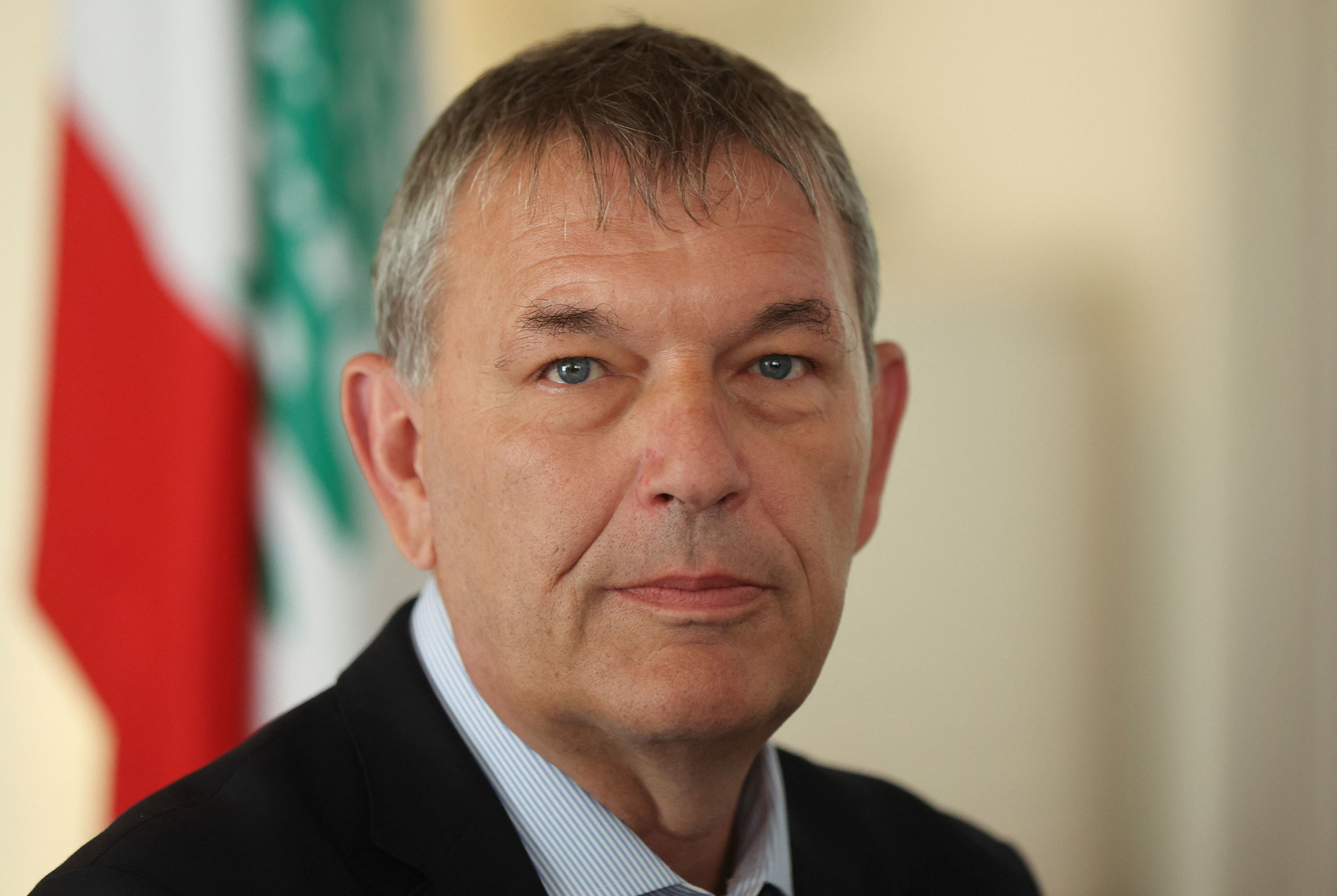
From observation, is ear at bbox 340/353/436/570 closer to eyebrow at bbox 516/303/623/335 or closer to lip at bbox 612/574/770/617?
eyebrow at bbox 516/303/623/335

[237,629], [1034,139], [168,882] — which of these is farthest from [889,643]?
[168,882]

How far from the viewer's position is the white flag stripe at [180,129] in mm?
2564

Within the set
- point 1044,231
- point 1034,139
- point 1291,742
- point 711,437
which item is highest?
point 1034,139

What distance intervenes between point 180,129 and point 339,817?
69.0 inches

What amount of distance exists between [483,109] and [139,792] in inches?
68.5

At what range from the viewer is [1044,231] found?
10.8ft

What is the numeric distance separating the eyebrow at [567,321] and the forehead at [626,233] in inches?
0.8

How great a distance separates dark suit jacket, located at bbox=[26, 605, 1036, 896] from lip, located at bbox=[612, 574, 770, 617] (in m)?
0.35

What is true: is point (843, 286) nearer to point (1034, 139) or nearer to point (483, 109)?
point (483, 109)

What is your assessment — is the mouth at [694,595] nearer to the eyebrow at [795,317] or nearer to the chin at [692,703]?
the chin at [692,703]

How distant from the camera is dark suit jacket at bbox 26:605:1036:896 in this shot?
134cm

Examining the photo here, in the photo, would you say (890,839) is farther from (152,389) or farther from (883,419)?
(152,389)

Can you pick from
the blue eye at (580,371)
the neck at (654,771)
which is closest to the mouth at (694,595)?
the neck at (654,771)

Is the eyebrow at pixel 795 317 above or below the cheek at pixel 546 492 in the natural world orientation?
above
